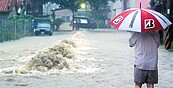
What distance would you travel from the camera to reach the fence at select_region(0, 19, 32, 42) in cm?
3159

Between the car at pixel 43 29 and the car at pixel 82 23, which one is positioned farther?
the car at pixel 82 23

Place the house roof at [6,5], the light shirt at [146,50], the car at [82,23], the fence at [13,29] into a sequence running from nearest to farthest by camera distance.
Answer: the light shirt at [146,50] → the fence at [13,29] → the house roof at [6,5] → the car at [82,23]

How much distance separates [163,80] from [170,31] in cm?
973

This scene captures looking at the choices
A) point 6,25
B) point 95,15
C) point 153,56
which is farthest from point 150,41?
point 95,15

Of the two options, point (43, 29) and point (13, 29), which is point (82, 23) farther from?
point (13, 29)

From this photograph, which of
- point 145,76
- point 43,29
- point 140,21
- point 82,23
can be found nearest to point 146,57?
point 145,76

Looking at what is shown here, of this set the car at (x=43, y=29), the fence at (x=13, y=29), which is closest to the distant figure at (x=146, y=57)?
the fence at (x=13, y=29)

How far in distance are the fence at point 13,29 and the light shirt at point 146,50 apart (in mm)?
24104

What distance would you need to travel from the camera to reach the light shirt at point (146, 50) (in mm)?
6785

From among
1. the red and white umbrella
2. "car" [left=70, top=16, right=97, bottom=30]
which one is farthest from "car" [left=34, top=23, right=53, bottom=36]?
the red and white umbrella

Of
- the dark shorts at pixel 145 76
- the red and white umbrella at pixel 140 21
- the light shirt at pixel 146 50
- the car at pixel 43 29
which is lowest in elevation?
the car at pixel 43 29

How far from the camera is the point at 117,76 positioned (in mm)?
11773

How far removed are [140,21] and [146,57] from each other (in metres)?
0.61

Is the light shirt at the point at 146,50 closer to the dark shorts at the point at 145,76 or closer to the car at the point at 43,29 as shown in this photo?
the dark shorts at the point at 145,76
